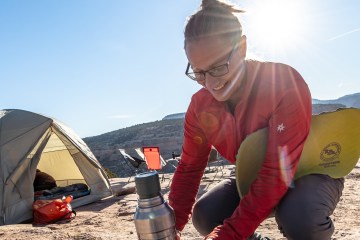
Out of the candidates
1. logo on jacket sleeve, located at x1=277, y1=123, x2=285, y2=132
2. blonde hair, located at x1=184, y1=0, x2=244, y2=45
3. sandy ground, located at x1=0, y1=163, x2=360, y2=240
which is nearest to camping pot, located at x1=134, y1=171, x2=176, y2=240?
logo on jacket sleeve, located at x1=277, y1=123, x2=285, y2=132

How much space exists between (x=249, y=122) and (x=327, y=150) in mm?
427

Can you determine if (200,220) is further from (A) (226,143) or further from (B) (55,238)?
(B) (55,238)

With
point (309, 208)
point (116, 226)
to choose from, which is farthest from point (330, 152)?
point (116, 226)

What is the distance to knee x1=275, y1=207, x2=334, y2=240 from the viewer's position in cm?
167

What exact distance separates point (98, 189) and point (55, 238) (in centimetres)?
317

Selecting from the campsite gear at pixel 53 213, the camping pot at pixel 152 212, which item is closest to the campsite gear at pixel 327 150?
the camping pot at pixel 152 212

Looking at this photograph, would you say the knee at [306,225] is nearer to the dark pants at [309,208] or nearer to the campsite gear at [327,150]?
the dark pants at [309,208]

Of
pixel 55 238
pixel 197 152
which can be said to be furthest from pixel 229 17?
pixel 55 238

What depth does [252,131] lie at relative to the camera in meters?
1.88

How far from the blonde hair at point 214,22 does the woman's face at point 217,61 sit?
3 cm

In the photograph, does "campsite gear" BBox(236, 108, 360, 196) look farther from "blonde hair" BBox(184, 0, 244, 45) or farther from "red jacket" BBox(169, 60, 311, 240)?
"blonde hair" BBox(184, 0, 244, 45)

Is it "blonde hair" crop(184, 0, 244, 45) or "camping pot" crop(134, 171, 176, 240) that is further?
"blonde hair" crop(184, 0, 244, 45)

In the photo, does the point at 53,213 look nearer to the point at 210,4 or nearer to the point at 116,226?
the point at 116,226

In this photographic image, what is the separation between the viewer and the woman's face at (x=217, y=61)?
1.72 meters
